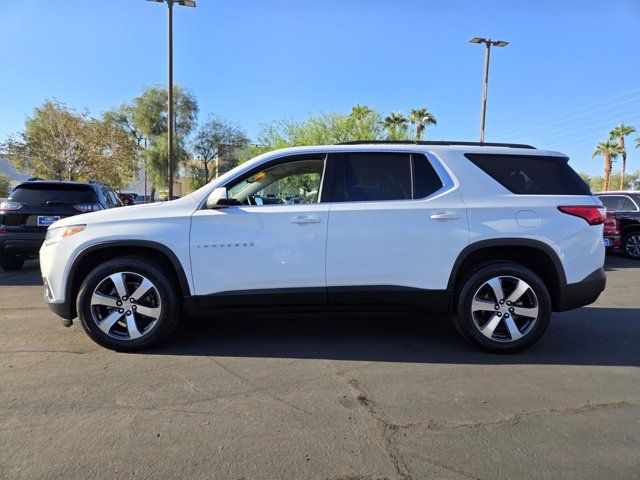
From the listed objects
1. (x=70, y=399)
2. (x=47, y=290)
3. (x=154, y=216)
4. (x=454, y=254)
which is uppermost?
(x=154, y=216)

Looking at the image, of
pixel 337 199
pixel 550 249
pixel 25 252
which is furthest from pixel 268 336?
pixel 25 252

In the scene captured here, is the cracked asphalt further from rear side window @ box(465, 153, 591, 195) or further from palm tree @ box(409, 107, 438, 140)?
palm tree @ box(409, 107, 438, 140)

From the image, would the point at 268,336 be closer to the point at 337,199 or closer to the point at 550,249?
the point at 337,199

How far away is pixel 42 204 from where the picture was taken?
795 cm

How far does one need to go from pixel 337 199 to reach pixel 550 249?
6.41 ft

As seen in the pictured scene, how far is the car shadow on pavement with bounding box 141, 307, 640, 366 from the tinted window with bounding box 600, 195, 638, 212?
7923mm

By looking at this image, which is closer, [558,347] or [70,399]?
[70,399]

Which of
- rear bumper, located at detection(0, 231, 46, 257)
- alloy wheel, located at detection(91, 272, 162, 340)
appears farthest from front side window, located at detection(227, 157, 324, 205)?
rear bumper, located at detection(0, 231, 46, 257)

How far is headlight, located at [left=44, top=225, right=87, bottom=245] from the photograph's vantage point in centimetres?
402

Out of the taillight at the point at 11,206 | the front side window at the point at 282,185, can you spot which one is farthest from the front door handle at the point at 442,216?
the taillight at the point at 11,206

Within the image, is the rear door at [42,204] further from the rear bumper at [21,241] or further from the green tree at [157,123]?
the green tree at [157,123]

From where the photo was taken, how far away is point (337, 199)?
4.10m

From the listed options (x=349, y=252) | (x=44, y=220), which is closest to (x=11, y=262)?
(x=44, y=220)

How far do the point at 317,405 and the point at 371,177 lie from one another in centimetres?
209
